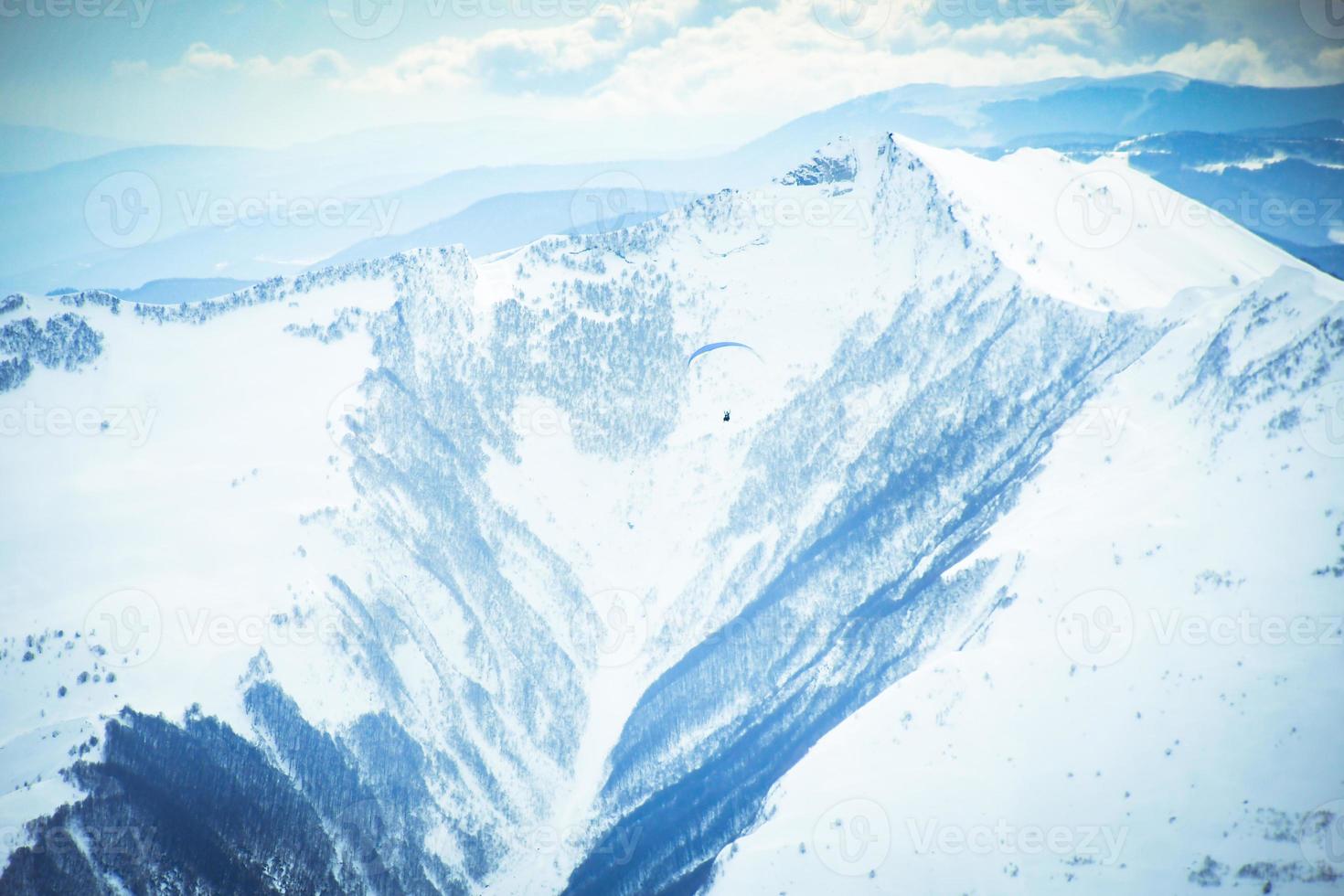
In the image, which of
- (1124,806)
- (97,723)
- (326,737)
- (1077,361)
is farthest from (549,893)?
(1077,361)

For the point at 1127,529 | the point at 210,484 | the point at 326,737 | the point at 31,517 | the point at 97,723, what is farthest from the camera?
the point at 210,484

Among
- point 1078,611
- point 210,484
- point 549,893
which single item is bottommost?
point 549,893

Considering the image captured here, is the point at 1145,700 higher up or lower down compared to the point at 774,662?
lower down

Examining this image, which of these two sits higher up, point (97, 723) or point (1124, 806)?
point (97, 723)

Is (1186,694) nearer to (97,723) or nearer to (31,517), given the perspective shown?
(97,723)

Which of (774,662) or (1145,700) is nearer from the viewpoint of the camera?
(1145,700)

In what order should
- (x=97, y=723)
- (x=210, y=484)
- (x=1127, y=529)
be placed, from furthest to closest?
1. (x=210, y=484)
2. (x=1127, y=529)
3. (x=97, y=723)

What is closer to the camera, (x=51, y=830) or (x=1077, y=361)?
(x=51, y=830)

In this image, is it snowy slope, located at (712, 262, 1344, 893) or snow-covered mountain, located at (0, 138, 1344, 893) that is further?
snow-covered mountain, located at (0, 138, 1344, 893)

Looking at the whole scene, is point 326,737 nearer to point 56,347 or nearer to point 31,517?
point 31,517

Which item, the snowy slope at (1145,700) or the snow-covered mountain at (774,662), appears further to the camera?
the snow-covered mountain at (774,662)
